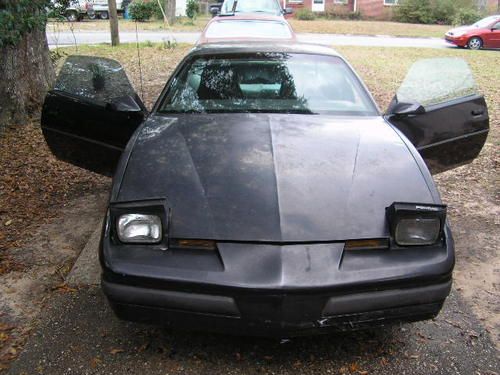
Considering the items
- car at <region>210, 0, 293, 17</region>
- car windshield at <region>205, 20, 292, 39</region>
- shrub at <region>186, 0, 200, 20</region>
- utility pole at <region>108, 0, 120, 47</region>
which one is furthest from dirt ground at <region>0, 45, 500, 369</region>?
shrub at <region>186, 0, 200, 20</region>

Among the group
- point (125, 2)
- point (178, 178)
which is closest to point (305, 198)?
point (178, 178)

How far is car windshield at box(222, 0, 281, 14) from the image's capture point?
1325cm

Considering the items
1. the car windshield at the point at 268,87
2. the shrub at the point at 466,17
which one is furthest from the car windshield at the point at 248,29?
the shrub at the point at 466,17

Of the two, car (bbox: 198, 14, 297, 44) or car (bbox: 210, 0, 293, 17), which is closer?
car (bbox: 198, 14, 297, 44)

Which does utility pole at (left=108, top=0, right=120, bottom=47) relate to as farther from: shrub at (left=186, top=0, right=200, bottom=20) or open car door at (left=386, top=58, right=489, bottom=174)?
shrub at (left=186, top=0, right=200, bottom=20)

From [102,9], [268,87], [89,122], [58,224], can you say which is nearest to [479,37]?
[268,87]

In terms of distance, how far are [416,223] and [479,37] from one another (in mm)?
17896

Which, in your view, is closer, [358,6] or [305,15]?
[305,15]

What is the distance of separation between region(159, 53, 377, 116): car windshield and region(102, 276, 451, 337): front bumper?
5.19 feet

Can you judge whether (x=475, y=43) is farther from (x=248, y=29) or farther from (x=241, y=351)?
(x=241, y=351)

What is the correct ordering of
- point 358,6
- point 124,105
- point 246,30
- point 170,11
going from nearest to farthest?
point 124,105 → point 246,30 → point 170,11 → point 358,6

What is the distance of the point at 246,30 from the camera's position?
8539 mm

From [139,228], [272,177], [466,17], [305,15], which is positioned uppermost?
[305,15]

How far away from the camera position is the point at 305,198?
8.25 ft
